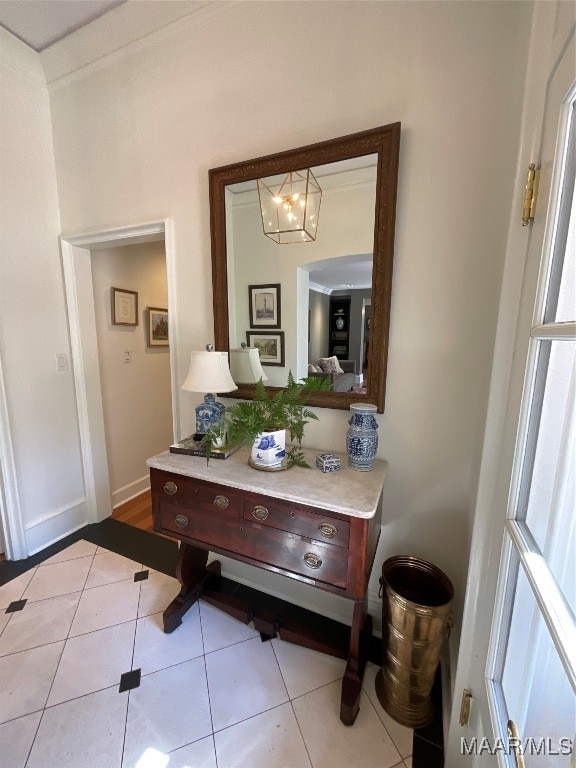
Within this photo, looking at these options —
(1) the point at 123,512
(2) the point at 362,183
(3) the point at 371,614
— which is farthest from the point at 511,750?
(1) the point at 123,512

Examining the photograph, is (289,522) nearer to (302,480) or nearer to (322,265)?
(302,480)

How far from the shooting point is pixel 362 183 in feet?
3.98

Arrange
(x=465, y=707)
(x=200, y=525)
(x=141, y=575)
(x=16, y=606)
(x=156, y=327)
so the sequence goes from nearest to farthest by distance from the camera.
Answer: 1. (x=465, y=707)
2. (x=200, y=525)
3. (x=16, y=606)
4. (x=141, y=575)
5. (x=156, y=327)

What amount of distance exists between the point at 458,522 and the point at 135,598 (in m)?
1.67

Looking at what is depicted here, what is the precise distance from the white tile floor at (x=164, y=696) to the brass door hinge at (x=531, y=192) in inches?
66.2

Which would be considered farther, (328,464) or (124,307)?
(124,307)

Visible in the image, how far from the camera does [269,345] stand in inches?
58.7

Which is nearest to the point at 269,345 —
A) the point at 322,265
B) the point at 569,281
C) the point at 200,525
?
the point at 322,265

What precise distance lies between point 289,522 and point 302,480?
15 cm

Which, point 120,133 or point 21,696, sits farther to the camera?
point 120,133

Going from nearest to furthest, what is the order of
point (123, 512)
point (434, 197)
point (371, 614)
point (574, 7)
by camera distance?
point (574, 7) → point (434, 197) → point (371, 614) → point (123, 512)

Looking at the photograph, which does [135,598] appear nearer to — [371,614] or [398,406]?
[371,614]

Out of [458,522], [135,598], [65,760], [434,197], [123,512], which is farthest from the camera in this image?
[123,512]

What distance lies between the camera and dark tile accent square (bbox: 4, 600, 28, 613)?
157cm
